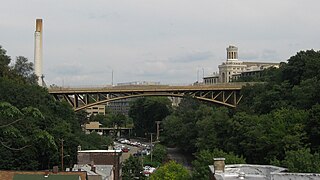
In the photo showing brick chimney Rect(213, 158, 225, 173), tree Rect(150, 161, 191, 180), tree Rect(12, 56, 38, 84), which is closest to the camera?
brick chimney Rect(213, 158, 225, 173)

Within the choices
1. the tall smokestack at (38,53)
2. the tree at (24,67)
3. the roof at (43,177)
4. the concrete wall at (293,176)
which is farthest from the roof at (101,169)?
the tall smokestack at (38,53)

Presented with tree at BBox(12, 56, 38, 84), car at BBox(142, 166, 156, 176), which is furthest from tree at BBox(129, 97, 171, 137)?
car at BBox(142, 166, 156, 176)

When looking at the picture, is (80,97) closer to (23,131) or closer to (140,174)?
(140,174)

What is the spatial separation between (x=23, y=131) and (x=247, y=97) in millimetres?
40414

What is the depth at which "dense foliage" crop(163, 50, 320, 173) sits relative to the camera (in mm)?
46062

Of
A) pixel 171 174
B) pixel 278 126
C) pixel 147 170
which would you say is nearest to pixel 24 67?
pixel 147 170

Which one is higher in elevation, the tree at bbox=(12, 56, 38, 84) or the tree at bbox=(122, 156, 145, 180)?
the tree at bbox=(12, 56, 38, 84)

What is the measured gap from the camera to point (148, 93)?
293 ft

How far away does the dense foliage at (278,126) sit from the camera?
46.1m

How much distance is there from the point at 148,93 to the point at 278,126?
1609 inches

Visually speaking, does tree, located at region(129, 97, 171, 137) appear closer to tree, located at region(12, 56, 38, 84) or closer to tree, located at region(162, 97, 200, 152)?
tree, located at region(162, 97, 200, 152)

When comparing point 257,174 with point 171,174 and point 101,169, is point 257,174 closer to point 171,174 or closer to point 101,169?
point 101,169

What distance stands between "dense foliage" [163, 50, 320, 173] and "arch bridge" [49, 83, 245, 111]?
3.47 meters

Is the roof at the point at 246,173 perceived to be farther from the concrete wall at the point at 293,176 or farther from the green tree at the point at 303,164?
the green tree at the point at 303,164
